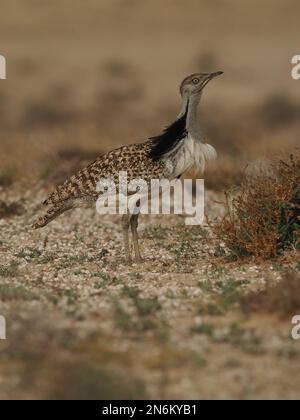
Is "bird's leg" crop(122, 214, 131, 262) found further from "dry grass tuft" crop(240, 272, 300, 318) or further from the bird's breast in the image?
"dry grass tuft" crop(240, 272, 300, 318)

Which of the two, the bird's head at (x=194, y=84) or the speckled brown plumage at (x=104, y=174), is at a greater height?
the bird's head at (x=194, y=84)

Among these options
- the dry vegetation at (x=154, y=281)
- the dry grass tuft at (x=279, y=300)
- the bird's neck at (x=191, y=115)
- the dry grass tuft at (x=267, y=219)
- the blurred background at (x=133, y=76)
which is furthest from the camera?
the blurred background at (x=133, y=76)

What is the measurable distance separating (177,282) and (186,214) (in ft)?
11.8

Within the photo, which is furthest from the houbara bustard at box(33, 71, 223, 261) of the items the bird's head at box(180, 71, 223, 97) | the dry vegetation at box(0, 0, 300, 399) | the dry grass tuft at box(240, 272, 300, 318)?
the dry grass tuft at box(240, 272, 300, 318)

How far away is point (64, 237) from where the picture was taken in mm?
10664

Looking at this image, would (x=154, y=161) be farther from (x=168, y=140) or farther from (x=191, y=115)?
(x=191, y=115)

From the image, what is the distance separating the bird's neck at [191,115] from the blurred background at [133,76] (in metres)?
3.62

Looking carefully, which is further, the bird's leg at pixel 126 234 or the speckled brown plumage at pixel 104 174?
the bird's leg at pixel 126 234

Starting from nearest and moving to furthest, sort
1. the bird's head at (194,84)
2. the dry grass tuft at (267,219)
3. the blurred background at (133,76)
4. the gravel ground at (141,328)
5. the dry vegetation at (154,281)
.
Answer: the gravel ground at (141,328) → the dry vegetation at (154,281) → the dry grass tuft at (267,219) → the bird's head at (194,84) → the blurred background at (133,76)

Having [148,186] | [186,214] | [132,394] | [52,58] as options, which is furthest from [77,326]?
[52,58]

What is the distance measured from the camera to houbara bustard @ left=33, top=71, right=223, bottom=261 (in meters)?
9.11

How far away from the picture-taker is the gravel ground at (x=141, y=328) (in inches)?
216

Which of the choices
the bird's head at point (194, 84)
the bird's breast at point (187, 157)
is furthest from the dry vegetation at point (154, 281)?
the bird's head at point (194, 84)

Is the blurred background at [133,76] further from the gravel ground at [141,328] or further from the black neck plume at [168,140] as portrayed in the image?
the gravel ground at [141,328]
